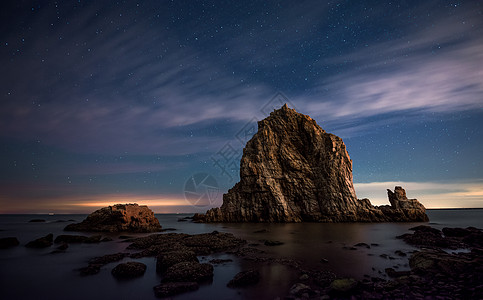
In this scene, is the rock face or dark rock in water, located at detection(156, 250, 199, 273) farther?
the rock face

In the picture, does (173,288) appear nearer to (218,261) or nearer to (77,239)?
(218,261)

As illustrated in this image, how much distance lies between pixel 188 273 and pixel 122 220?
37.8 metres

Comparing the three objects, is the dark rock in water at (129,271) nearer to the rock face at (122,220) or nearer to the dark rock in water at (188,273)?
the dark rock in water at (188,273)

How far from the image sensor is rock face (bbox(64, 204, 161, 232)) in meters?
42.6

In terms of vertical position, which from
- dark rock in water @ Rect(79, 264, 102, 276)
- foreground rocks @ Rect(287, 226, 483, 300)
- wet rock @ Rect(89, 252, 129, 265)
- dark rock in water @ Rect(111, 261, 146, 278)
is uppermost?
foreground rocks @ Rect(287, 226, 483, 300)

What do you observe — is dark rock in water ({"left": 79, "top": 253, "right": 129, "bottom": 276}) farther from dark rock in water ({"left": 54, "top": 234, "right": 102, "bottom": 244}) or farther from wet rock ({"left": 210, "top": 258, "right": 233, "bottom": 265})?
dark rock in water ({"left": 54, "top": 234, "right": 102, "bottom": 244})

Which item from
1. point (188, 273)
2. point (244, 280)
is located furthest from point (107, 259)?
point (244, 280)

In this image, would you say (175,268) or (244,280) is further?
(175,268)

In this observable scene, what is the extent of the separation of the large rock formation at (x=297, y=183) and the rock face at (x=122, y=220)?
29.6m

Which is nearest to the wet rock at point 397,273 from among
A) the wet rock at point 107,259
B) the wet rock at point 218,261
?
the wet rock at point 218,261

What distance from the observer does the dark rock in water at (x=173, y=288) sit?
10.2m

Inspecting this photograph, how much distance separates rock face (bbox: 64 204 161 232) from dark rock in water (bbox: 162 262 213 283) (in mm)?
34705

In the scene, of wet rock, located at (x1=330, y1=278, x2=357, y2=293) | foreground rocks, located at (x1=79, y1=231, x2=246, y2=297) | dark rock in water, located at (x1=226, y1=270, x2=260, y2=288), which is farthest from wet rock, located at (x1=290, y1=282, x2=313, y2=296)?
foreground rocks, located at (x1=79, y1=231, x2=246, y2=297)

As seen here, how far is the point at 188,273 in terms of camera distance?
1209 centimetres
